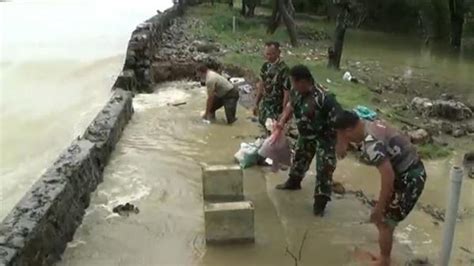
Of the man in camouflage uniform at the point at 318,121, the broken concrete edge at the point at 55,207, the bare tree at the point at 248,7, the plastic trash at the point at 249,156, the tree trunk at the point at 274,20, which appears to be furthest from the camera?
the bare tree at the point at 248,7

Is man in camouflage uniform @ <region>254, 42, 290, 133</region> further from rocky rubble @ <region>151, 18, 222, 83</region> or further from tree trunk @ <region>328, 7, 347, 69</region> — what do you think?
tree trunk @ <region>328, 7, 347, 69</region>

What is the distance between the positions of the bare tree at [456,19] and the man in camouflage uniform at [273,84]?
18573mm

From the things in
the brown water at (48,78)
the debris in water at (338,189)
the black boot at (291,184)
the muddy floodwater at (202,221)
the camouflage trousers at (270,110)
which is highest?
the camouflage trousers at (270,110)

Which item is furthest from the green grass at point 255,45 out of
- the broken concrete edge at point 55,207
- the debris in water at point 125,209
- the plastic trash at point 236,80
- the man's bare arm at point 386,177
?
the man's bare arm at point 386,177

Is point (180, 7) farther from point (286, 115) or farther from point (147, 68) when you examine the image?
point (286, 115)

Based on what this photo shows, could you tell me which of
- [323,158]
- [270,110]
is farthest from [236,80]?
[323,158]

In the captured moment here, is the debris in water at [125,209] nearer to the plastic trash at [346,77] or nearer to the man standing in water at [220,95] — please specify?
the man standing in water at [220,95]

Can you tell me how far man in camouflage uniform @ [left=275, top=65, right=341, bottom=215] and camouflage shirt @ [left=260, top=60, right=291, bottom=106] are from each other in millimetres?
1265

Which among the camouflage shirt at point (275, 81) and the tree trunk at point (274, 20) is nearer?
the camouflage shirt at point (275, 81)

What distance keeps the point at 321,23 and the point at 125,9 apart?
13753mm

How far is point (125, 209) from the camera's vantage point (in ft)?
23.2

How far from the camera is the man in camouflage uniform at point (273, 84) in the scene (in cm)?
806

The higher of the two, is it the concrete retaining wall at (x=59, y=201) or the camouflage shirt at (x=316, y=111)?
the camouflage shirt at (x=316, y=111)

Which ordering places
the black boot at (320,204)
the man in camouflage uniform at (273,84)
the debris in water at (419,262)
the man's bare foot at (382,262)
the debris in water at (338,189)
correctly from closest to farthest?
1. the man's bare foot at (382,262)
2. the debris in water at (419,262)
3. the black boot at (320,204)
4. the debris in water at (338,189)
5. the man in camouflage uniform at (273,84)
